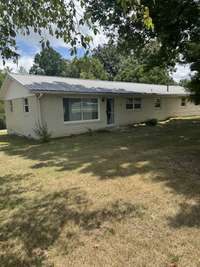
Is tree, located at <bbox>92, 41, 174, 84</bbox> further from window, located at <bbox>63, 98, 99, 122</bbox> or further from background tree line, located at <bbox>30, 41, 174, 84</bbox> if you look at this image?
window, located at <bbox>63, 98, 99, 122</bbox>

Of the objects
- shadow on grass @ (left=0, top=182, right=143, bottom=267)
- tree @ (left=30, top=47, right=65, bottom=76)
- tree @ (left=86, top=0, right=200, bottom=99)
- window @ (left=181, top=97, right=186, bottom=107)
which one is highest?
tree @ (left=30, top=47, right=65, bottom=76)

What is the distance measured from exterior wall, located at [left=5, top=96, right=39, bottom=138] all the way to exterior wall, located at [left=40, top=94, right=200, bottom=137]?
81 cm

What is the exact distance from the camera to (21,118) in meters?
15.3

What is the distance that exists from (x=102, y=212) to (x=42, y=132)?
9235mm

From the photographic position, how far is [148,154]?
27.1 feet

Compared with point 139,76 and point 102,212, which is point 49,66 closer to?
point 139,76

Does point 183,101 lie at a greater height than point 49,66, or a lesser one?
lesser

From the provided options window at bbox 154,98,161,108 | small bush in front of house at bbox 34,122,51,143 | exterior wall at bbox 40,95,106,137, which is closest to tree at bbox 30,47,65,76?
window at bbox 154,98,161,108

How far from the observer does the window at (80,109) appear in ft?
46.6

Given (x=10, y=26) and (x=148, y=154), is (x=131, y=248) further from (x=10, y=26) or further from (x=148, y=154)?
(x=148, y=154)

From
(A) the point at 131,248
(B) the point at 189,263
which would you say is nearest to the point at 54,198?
(A) the point at 131,248

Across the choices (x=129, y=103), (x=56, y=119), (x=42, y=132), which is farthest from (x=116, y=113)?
(x=42, y=132)

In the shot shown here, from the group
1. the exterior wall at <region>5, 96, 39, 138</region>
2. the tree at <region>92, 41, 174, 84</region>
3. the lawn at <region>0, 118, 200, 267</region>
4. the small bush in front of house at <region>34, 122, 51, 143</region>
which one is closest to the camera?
the lawn at <region>0, 118, 200, 267</region>

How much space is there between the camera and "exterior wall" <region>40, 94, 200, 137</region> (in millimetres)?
13406
